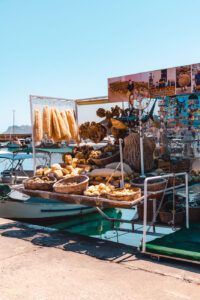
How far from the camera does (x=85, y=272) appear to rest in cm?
396

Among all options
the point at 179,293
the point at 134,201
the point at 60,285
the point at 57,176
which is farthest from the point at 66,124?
the point at 179,293

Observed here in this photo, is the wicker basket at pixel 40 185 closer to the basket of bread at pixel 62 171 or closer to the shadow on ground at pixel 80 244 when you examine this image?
the basket of bread at pixel 62 171

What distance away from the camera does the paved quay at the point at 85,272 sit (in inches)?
133

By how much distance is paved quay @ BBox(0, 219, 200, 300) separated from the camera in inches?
133

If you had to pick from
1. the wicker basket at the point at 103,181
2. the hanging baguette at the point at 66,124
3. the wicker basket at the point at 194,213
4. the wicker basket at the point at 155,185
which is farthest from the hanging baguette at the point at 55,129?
the wicker basket at the point at 194,213

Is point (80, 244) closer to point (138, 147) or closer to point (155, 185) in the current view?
point (155, 185)

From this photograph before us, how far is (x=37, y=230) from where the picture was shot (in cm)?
603

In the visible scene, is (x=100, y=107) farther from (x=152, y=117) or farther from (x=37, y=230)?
(x=37, y=230)

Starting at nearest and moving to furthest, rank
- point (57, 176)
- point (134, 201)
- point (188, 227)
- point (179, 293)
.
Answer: point (179, 293), point (134, 201), point (188, 227), point (57, 176)

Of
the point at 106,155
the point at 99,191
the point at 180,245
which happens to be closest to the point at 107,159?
the point at 106,155

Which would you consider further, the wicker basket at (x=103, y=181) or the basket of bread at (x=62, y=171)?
the basket of bread at (x=62, y=171)

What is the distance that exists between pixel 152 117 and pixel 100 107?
158cm

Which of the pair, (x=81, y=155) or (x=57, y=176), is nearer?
(x=57, y=176)

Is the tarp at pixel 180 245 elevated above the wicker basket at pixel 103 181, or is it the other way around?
the wicker basket at pixel 103 181
